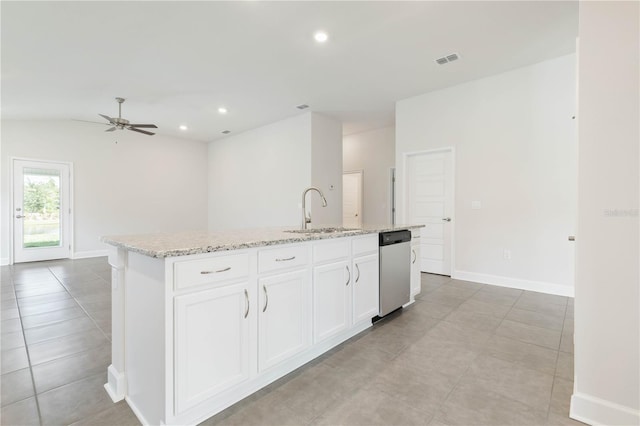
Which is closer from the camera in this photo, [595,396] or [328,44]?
[595,396]

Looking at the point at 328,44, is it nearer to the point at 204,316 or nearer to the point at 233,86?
the point at 233,86

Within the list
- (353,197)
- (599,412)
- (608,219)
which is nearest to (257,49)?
(608,219)

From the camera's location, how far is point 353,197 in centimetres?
771

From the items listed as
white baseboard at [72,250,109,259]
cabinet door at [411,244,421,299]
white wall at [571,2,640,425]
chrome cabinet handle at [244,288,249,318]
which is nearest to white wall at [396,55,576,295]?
cabinet door at [411,244,421,299]

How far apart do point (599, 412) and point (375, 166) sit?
620 cm

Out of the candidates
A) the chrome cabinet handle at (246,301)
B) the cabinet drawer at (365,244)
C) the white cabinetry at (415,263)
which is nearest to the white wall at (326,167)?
the white cabinetry at (415,263)

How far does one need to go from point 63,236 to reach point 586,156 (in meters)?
8.24

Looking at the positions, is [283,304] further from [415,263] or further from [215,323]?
[415,263]

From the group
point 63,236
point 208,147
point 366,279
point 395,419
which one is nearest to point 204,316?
point 395,419

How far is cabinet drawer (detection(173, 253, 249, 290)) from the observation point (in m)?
1.35

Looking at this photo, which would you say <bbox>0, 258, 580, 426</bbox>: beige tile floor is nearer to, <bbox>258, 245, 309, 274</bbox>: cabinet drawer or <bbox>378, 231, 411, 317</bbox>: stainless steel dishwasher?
<bbox>378, 231, 411, 317</bbox>: stainless steel dishwasher

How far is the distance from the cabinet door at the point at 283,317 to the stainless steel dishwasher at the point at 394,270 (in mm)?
969

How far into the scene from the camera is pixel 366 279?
8.32ft

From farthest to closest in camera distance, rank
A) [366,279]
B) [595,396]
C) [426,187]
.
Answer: [426,187] < [366,279] < [595,396]
